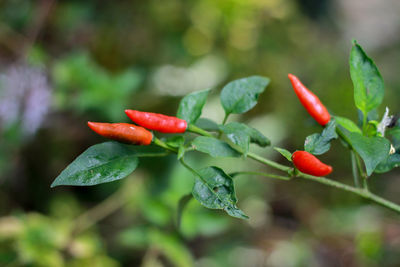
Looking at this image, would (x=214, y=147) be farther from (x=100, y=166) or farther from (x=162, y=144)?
(x=100, y=166)

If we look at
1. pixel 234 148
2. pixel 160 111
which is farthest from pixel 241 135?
pixel 160 111

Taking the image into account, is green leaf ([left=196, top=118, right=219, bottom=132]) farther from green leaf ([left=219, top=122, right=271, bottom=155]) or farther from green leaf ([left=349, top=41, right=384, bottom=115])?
green leaf ([left=349, top=41, right=384, bottom=115])

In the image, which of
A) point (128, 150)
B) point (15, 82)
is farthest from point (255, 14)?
point (128, 150)

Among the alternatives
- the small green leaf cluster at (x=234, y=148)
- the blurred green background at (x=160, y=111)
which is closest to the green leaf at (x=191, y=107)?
the small green leaf cluster at (x=234, y=148)

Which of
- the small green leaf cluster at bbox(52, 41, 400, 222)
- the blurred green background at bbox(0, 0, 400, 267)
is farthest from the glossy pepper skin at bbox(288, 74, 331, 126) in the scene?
the blurred green background at bbox(0, 0, 400, 267)

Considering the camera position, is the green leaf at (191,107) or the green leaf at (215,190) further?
the green leaf at (191,107)

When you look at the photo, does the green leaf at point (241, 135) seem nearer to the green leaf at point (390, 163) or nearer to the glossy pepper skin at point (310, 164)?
the glossy pepper skin at point (310, 164)
